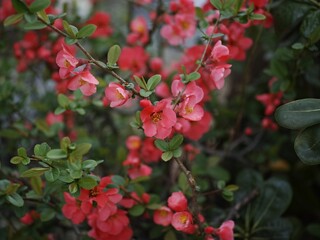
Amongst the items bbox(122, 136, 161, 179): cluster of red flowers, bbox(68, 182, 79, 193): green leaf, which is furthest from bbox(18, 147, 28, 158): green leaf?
bbox(122, 136, 161, 179): cluster of red flowers

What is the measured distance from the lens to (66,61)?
2.66 ft

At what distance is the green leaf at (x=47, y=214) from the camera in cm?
96

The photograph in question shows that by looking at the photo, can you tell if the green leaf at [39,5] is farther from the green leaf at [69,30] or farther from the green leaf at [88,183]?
the green leaf at [88,183]

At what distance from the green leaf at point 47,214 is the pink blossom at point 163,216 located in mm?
234

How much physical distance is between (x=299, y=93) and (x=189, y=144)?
1.25ft

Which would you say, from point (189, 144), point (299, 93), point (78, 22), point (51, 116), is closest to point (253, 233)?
point (189, 144)

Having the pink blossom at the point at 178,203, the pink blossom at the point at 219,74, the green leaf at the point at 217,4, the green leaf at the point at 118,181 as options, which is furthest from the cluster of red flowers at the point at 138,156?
the green leaf at the point at 217,4

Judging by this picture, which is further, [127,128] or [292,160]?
[127,128]

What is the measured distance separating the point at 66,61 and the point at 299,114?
455 millimetres

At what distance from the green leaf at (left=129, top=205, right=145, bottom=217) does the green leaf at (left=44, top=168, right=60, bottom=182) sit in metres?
0.23

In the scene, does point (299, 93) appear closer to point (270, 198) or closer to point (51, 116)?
point (270, 198)

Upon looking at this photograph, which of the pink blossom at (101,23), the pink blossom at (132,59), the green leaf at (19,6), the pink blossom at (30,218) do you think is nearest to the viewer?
the green leaf at (19,6)

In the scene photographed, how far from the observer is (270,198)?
3.75ft

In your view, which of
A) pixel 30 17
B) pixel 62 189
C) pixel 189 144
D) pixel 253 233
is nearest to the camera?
pixel 30 17
